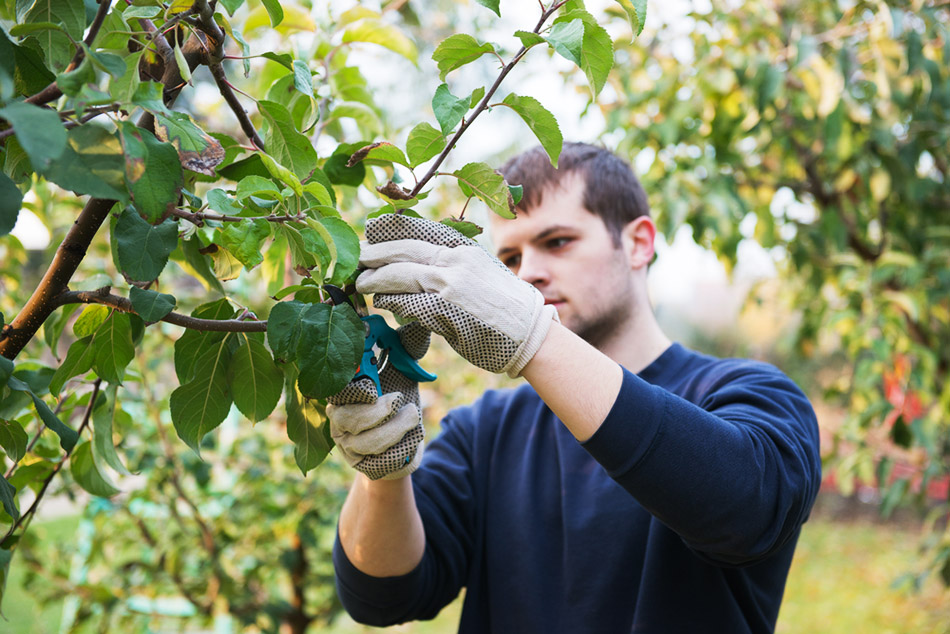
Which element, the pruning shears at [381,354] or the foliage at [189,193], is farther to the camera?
the pruning shears at [381,354]

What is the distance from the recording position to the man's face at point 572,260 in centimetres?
171

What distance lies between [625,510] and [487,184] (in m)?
0.86

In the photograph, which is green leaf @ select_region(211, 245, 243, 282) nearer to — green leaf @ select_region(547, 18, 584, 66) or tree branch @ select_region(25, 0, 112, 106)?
tree branch @ select_region(25, 0, 112, 106)

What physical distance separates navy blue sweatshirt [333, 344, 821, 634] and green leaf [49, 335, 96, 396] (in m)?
0.68

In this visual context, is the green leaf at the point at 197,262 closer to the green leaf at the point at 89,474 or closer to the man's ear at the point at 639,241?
the green leaf at the point at 89,474

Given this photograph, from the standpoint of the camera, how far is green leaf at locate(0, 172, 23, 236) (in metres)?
0.64

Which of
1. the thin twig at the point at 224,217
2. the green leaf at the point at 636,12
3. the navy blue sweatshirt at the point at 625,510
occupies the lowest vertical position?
the navy blue sweatshirt at the point at 625,510

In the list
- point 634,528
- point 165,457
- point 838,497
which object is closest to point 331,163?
point 634,528

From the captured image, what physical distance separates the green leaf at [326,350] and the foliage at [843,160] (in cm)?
182

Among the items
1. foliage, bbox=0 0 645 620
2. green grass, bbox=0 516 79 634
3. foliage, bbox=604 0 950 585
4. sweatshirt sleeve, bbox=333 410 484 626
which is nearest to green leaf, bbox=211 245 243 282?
foliage, bbox=0 0 645 620

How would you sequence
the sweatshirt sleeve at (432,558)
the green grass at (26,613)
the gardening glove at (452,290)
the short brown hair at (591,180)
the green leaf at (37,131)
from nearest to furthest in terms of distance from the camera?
the green leaf at (37,131), the gardening glove at (452,290), the sweatshirt sleeve at (432,558), the short brown hair at (591,180), the green grass at (26,613)

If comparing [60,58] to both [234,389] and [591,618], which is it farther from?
[591,618]

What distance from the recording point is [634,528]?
59.4 inches

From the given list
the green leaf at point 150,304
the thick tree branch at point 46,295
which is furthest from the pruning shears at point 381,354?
the thick tree branch at point 46,295
